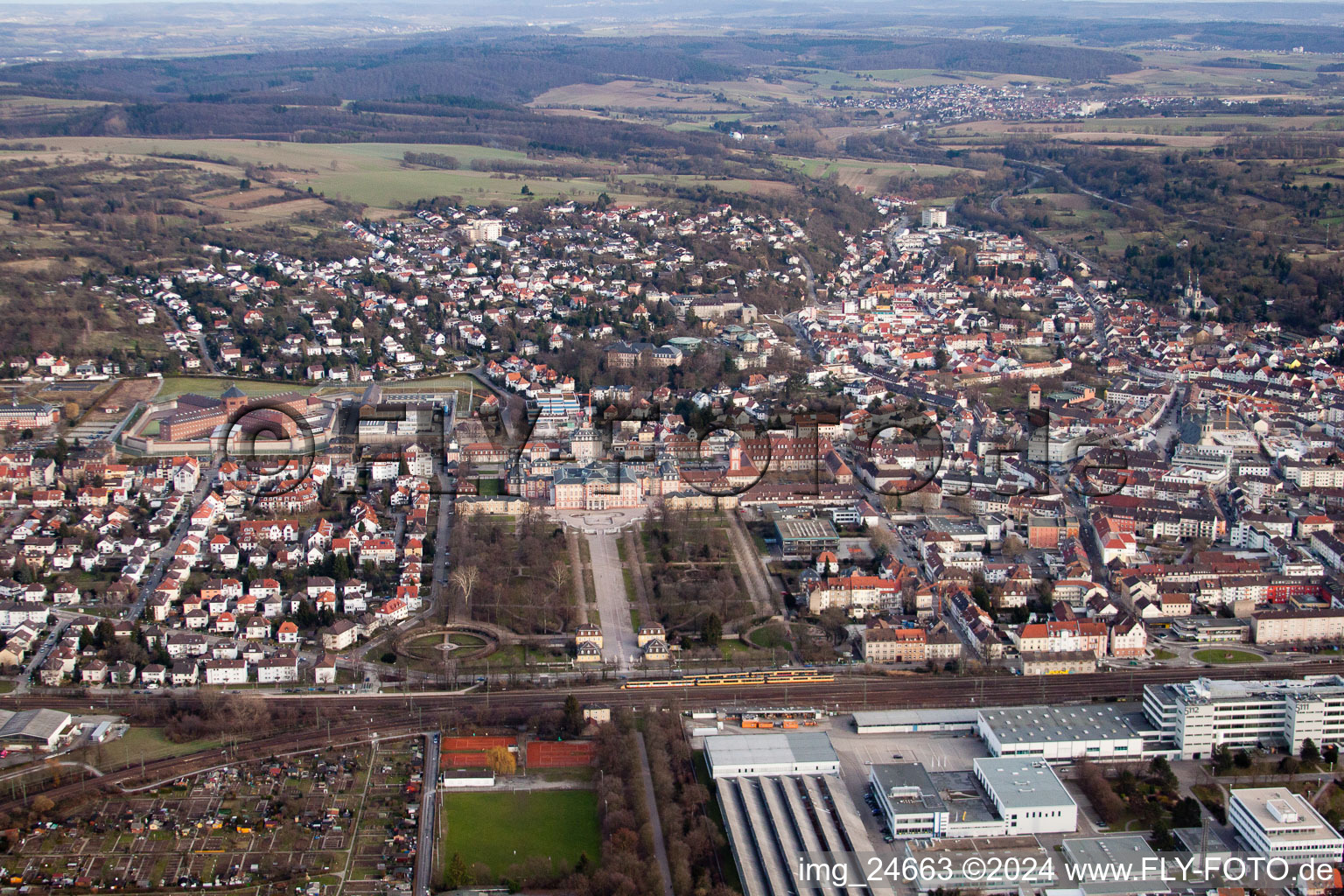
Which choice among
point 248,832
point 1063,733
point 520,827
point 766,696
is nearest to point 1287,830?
point 1063,733

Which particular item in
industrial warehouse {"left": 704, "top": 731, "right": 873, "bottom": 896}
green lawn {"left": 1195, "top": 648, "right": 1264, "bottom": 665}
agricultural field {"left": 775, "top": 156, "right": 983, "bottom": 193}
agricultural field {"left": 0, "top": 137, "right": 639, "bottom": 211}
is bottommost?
green lawn {"left": 1195, "top": 648, "right": 1264, "bottom": 665}

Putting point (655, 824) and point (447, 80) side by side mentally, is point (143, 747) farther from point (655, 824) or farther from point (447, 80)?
point (447, 80)

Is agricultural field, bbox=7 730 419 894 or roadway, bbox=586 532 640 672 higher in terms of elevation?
agricultural field, bbox=7 730 419 894

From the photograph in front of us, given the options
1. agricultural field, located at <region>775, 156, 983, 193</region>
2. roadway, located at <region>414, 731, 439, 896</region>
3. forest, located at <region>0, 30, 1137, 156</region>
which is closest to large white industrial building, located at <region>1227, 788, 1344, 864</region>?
roadway, located at <region>414, 731, 439, 896</region>

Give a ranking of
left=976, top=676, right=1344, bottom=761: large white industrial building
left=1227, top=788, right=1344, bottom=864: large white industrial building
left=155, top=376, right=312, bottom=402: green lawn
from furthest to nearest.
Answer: left=155, top=376, right=312, bottom=402: green lawn < left=976, top=676, right=1344, bottom=761: large white industrial building < left=1227, top=788, right=1344, bottom=864: large white industrial building

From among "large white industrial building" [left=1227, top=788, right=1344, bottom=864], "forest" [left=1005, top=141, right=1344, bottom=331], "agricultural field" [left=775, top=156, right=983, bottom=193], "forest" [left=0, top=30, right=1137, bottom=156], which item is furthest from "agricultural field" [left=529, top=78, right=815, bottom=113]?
"large white industrial building" [left=1227, top=788, right=1344, bottom=864]

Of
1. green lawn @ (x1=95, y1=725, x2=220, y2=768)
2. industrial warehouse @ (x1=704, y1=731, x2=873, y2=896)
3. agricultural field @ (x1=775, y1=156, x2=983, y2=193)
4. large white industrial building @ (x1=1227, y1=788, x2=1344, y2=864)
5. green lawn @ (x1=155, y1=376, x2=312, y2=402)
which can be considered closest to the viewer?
industrial warehouse @ (x1=704, y1=731, x2=873, y2=896)

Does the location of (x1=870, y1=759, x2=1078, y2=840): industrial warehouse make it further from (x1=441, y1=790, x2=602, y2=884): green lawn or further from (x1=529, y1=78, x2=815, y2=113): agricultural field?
(x1=529, y1=78, x2=815, y2=113): agricultural field

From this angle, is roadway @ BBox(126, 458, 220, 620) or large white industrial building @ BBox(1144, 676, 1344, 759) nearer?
large white industrial building @ BBox(1144, 676, 1344, 759)
